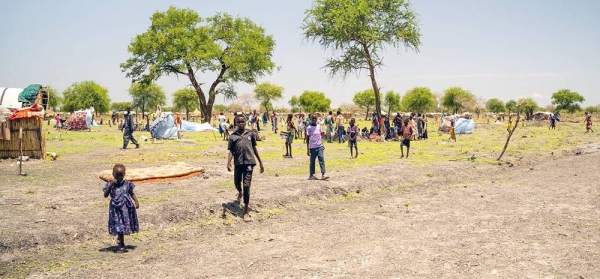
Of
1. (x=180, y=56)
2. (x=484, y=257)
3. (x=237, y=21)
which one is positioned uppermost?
(x=237, y=21)

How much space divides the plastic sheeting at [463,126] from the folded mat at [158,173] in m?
25.7

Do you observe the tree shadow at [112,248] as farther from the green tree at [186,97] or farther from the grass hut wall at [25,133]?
the green tree at [186,97]

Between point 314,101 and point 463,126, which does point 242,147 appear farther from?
point 314,101

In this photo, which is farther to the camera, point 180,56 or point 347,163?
point 180,56

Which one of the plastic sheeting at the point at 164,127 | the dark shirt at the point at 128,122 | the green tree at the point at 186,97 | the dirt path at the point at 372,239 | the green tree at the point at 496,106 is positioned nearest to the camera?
the dirt path at the point at 372,239

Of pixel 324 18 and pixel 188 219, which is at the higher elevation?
pixel 324 18

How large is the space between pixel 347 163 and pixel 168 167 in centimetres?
623

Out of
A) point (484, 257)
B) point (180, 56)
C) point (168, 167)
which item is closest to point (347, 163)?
point (168, 167)

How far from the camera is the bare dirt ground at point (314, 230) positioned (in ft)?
18.5

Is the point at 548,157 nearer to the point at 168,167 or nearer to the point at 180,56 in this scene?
the point at 168,167

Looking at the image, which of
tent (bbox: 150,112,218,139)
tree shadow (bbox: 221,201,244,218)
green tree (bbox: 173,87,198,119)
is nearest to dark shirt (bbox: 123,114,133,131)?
tent (bbox: 150,112,218,139)

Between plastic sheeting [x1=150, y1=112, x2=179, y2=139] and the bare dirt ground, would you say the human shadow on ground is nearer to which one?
the bare dirt ground

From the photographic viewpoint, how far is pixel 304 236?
7188mm

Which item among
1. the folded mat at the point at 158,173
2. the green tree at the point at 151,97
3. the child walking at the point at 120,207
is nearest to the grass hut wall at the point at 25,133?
the folded mat at the point at 158,173
